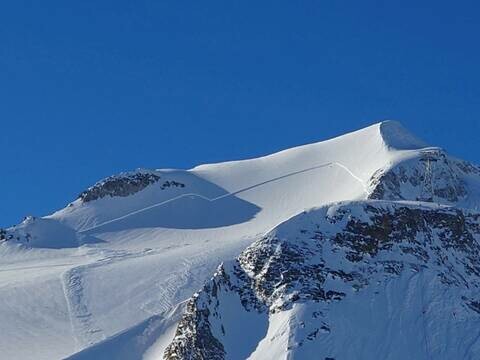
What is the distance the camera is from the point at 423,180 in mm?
104438

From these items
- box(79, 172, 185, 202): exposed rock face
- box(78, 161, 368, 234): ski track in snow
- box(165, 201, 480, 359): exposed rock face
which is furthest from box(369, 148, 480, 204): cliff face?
box(165, 201, 480, 359): exposed rock face

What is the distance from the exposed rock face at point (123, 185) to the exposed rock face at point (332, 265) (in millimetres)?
40054

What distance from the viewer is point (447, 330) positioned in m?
69.2

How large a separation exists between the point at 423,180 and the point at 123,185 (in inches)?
967

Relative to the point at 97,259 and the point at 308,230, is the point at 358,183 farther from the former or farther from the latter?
the point at 308,230

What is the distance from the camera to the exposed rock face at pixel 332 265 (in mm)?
68312

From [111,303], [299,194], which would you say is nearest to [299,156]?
[299,194]

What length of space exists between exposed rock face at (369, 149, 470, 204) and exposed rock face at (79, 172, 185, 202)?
19.1 meters

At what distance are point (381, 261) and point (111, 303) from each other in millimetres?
16760

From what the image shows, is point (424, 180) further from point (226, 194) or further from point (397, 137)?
point (226, 194)

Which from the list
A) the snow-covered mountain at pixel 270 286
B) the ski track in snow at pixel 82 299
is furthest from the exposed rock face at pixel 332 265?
the ski track in snow at pixel 82 299

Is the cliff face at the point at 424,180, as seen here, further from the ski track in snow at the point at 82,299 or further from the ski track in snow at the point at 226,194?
the ski track in snow at the point at 82,299

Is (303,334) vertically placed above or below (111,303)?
below

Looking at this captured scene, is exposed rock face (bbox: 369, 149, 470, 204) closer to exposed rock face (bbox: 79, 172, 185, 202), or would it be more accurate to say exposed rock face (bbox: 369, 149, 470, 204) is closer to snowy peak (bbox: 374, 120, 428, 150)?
snowy peak (bbox: 374, 120, 428, 150)
